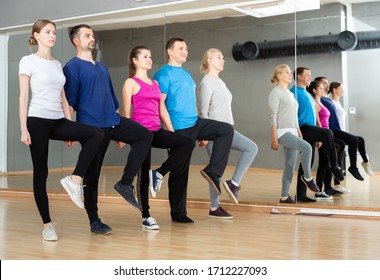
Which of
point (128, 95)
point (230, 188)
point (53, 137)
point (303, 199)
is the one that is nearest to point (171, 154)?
point (128, 95)

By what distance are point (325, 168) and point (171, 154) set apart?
175 centimetres

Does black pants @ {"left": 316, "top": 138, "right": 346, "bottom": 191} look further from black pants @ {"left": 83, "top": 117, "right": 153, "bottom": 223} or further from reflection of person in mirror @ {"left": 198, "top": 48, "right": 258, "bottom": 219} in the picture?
black pants @ {"left": 83, "top": 117, "right": 153, "bottom": 223}

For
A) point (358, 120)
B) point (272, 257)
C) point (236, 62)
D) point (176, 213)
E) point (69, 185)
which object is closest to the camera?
point (272, 257)

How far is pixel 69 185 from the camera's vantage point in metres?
3.98

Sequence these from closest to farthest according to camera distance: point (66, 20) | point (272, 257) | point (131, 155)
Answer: point (272, 257) → point (131, 155) → point (66, 20)

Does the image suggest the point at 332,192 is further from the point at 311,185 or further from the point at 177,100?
the point at 177,100

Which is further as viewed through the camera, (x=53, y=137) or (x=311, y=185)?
(x=311, y=185)

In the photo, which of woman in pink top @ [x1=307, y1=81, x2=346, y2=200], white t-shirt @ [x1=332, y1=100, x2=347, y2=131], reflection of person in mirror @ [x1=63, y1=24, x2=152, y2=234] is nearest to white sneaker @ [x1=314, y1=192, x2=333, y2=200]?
woman in pink top @ [x1=307, y1=81, x2=346, y2=200]

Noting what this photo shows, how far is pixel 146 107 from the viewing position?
15.3ft

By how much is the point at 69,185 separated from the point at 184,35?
9.08ft

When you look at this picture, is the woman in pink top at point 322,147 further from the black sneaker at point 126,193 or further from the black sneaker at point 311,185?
the black sneaker at point 126,193

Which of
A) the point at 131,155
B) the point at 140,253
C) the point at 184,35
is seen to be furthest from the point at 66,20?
the point at 140,253

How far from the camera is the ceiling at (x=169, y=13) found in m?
5.95

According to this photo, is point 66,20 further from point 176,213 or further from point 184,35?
point 176,213
